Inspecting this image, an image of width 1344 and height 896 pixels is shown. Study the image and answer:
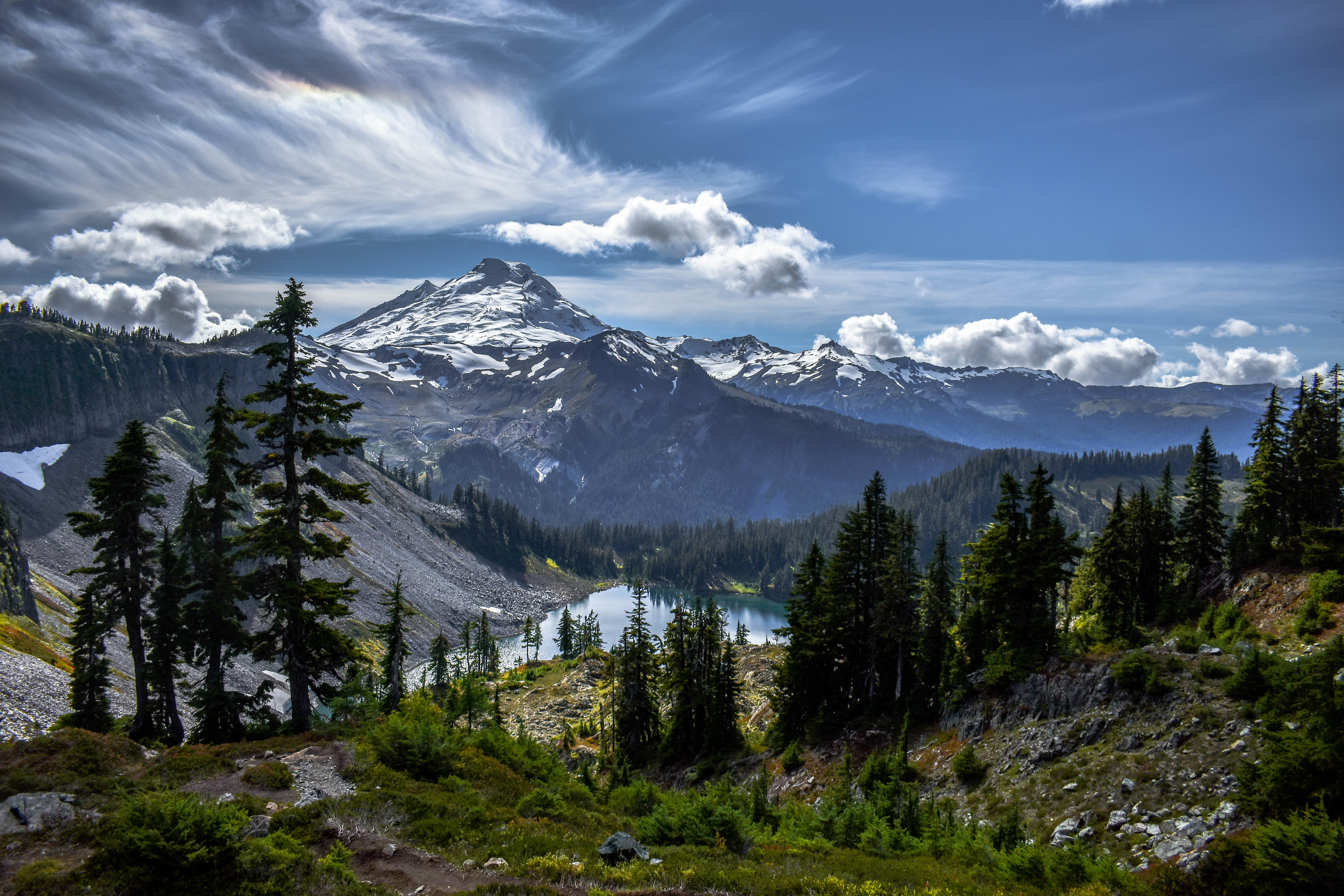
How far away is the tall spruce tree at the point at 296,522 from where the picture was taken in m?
23.2

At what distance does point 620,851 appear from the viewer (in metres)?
A: 16.4

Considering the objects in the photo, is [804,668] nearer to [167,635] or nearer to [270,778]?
[270,778]

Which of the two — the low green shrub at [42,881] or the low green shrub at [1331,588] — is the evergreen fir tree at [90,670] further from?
the low green shrub at [1331,588]

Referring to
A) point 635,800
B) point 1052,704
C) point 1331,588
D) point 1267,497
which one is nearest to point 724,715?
point 635,800

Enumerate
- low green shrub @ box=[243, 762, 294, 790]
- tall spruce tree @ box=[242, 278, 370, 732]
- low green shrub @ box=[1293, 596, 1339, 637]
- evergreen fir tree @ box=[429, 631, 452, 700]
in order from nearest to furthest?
low green shrub @ box=[243, 762, 294, 790]
tall spruce tree @ box=[242, 278, 370, 732]
low green shrub @ box=[1293, 596, 1339, 637]
evergreen fir tree @ box=[429, 631, 452, 700]

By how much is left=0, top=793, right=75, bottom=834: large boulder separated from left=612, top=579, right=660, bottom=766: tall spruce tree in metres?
39.4

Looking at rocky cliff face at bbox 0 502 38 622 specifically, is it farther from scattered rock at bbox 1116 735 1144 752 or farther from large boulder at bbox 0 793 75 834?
scattered rock at bbox 1116 735 1144 752

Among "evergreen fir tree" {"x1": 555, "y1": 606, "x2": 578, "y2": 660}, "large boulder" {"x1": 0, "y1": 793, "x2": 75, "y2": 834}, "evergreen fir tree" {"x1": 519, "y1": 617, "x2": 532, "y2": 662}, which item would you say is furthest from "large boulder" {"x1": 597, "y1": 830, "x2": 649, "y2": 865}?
Result: "evergreen fir tree" {"x1": 555, "y1": 606, "x2": 578, "y2": 660}

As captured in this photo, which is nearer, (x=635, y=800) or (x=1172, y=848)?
(x=1172, y=848)

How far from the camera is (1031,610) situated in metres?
34.4

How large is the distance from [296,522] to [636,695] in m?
36.5

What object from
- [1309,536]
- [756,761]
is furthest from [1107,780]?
[756,761]

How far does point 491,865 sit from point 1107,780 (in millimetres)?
22281

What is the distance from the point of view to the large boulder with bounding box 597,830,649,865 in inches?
638
